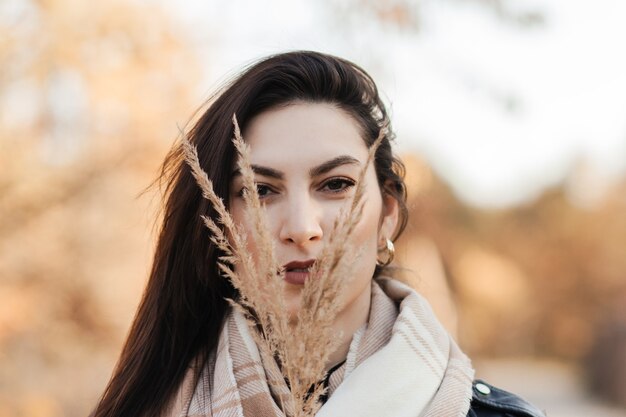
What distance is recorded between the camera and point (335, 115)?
274 cm

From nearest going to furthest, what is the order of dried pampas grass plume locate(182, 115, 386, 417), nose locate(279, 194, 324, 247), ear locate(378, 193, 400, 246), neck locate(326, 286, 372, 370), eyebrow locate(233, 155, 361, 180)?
1. dried pampas grass plume locate(182, 115, 386, 417)
2. nose locate(279, 194, 324, 247)
3. eyebrow locate(233, 155, 361, 180)
4. neck locate(326, 286, 372, 370)
5. ear locate(378, 193, 400, 246)

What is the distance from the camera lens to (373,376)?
2.50m

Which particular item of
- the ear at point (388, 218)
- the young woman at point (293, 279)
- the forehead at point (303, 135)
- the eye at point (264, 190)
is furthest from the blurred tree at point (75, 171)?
the eye at point (264, 190)

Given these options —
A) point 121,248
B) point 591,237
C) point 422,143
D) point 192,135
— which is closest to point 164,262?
point 192,135

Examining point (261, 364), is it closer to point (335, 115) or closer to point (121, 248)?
point (335, 115)

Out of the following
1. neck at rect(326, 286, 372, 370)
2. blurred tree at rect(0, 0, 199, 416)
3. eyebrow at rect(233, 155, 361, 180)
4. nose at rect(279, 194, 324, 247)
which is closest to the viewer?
nose at rect(279, 194, 324, 247)

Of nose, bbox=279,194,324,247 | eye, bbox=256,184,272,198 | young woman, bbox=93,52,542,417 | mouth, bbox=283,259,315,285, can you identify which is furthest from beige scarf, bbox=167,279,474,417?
eye, bbox=256,184,272,198

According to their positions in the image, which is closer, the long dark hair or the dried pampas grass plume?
the dried pampas grass plume

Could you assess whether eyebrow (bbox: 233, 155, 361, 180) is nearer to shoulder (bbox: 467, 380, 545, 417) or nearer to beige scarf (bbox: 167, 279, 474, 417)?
beige scarf (bbox: 167, 279, 474, 417)

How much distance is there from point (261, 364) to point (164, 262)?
512mm

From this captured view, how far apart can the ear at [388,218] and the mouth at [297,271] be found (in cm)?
49

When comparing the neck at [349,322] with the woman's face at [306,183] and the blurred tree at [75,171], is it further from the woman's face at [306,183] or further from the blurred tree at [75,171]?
the blurred tree at [75,171]

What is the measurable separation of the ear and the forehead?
0.89ft

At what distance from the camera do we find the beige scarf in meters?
2.47
